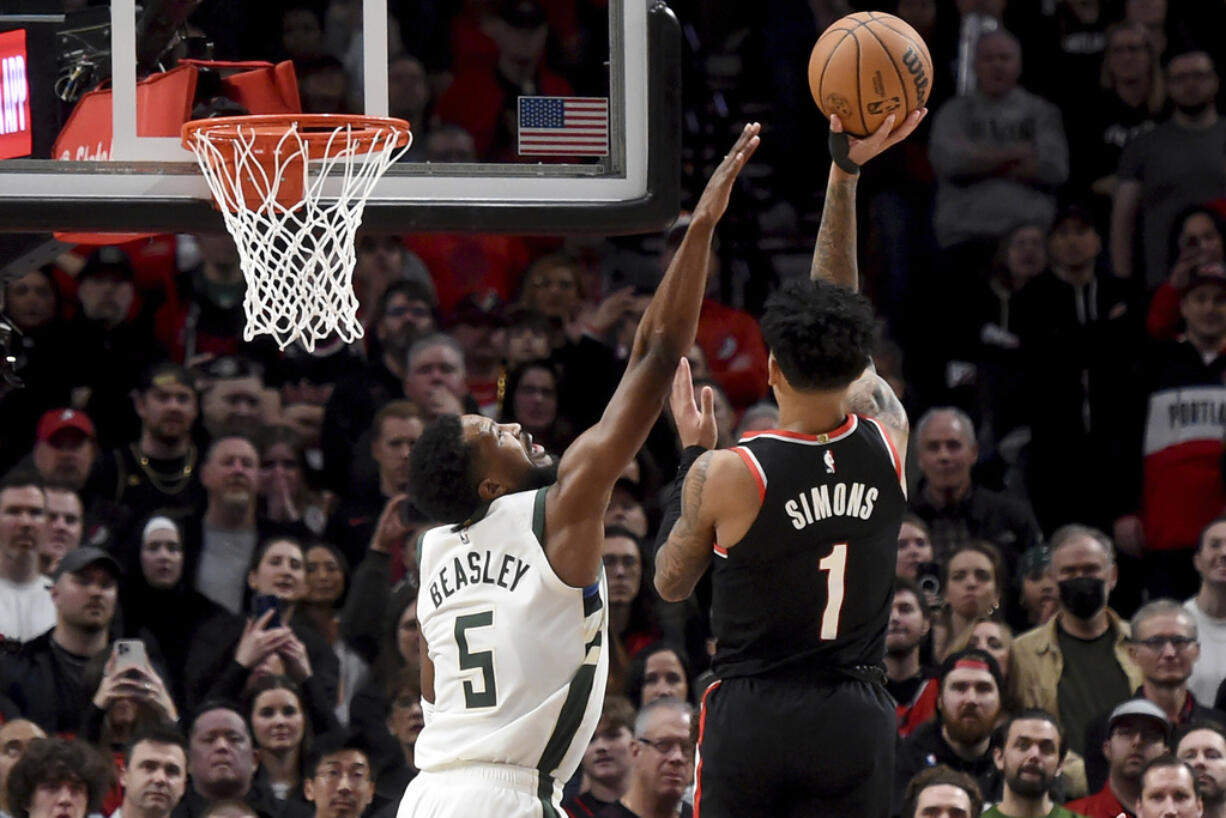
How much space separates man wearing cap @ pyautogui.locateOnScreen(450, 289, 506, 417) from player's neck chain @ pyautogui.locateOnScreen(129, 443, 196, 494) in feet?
4.10

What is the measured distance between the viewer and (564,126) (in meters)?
5.80

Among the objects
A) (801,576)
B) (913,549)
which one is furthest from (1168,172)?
(801,576)

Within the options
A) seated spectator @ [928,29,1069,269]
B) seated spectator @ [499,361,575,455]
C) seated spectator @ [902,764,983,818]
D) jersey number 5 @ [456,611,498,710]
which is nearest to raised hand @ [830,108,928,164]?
jersey number 5 @ [456,611,498,710]

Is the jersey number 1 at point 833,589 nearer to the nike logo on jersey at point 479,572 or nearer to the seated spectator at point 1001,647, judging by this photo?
the nike logo on jersey at point 479,572

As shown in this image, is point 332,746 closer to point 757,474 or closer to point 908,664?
point 908,664

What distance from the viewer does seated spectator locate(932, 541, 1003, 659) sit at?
25.9 ft

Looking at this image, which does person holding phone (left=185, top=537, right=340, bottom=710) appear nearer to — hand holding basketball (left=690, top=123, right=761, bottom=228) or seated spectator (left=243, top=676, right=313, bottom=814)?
seated spectator (left=243, top=676, right=313, bottom=814)

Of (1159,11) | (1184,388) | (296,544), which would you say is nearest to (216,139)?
(296,544)

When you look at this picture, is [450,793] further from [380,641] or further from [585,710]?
[380,641]

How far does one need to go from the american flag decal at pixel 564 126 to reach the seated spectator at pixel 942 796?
2.44m

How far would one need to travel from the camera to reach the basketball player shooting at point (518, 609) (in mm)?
4746

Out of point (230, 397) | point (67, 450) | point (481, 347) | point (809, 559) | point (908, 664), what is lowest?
point (908, 664)

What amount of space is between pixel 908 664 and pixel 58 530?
10.5 feet

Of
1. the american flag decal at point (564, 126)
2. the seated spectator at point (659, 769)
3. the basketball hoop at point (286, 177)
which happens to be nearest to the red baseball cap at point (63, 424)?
the seated spectator at point (659, 769)
